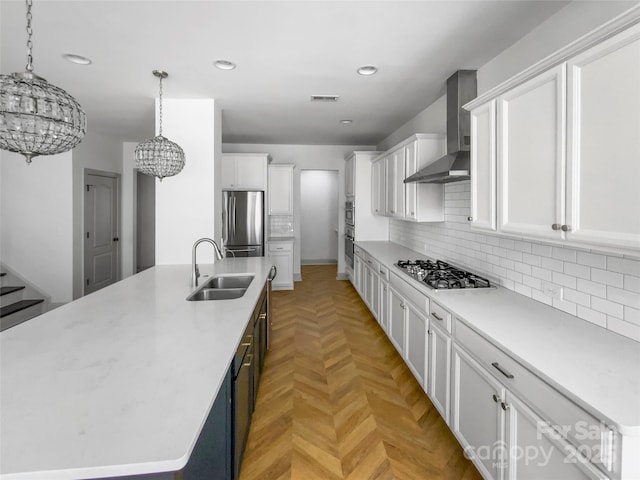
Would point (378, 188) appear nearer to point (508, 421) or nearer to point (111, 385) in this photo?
point (508, 421)

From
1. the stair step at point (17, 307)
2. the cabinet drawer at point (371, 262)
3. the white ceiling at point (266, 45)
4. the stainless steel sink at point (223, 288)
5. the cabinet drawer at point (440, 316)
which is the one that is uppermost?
the white ceiling at point (266, 45)

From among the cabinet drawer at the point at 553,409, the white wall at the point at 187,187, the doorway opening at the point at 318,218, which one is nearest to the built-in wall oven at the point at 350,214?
the white wall at the point at 187,187

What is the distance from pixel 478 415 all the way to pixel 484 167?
143cm

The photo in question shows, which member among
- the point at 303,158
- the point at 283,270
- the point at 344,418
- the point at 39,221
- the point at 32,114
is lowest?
the point at 344,418

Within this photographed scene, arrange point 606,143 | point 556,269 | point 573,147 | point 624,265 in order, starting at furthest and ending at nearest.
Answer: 1. point 556,269
2. point 624,265
3. point 573,147
4. point 606,143

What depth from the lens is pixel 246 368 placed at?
1880 mm

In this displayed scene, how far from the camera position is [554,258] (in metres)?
2.01

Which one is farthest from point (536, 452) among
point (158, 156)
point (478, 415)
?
point (158, 156)

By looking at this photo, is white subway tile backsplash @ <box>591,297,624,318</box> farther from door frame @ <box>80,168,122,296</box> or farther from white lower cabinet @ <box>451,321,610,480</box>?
door frame @ <box>80,168,122,296</box>

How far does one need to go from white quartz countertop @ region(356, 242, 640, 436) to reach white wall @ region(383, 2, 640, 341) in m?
0.09

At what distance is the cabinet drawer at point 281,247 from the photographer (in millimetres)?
5902

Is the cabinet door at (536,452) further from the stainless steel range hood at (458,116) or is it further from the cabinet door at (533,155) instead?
the stainless steel range hood at (458,116)

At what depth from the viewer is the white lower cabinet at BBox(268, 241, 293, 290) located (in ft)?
19.4

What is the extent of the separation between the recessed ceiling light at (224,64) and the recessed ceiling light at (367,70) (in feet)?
3.47
